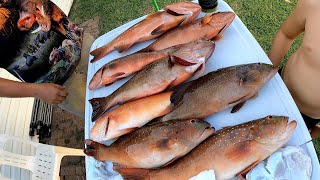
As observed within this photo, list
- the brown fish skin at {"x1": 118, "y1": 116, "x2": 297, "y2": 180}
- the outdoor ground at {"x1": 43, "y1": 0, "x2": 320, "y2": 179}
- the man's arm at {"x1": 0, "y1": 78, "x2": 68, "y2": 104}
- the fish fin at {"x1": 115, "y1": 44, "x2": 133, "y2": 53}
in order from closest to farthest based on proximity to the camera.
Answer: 1. the brown fish skin at {"x1": 118, "y1": 116, "x2": 297, "y2": 180}
2. the man's arm at {"x1": 0, "y1": 78, "x2": 68, "y2": 104}
3. the fish fin at {"x1": 115, "y1": 44, "x2": 133, "y2": 53}
4. the outdoor ground at {"x1": 43, "y1": 0, "x2": 320, "y2": 179}

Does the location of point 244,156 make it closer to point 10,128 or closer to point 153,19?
point 153,19

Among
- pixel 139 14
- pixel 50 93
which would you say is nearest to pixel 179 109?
pixel 50 93

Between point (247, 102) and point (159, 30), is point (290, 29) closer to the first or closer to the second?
point (247, 102)

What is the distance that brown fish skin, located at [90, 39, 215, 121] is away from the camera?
1863 millimetres

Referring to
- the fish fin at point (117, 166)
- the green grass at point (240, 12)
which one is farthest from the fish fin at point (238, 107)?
the green grass at point (240, 12)

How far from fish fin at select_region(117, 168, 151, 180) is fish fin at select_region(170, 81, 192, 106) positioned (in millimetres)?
359

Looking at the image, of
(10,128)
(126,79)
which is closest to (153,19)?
(126,79)

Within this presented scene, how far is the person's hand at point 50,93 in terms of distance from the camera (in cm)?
229

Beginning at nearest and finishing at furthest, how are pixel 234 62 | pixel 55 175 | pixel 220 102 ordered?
pixel 220 102
pixel 234 62
pixel 55 175

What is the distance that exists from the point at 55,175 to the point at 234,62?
1330 mm

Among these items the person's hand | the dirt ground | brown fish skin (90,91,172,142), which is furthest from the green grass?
the person's hand

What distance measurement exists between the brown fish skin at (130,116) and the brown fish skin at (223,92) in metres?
0.05

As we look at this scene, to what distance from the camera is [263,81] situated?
1734mm

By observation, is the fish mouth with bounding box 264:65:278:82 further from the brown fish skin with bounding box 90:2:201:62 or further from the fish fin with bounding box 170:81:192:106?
the brown fish skin with bounding box 90:2:201:62
